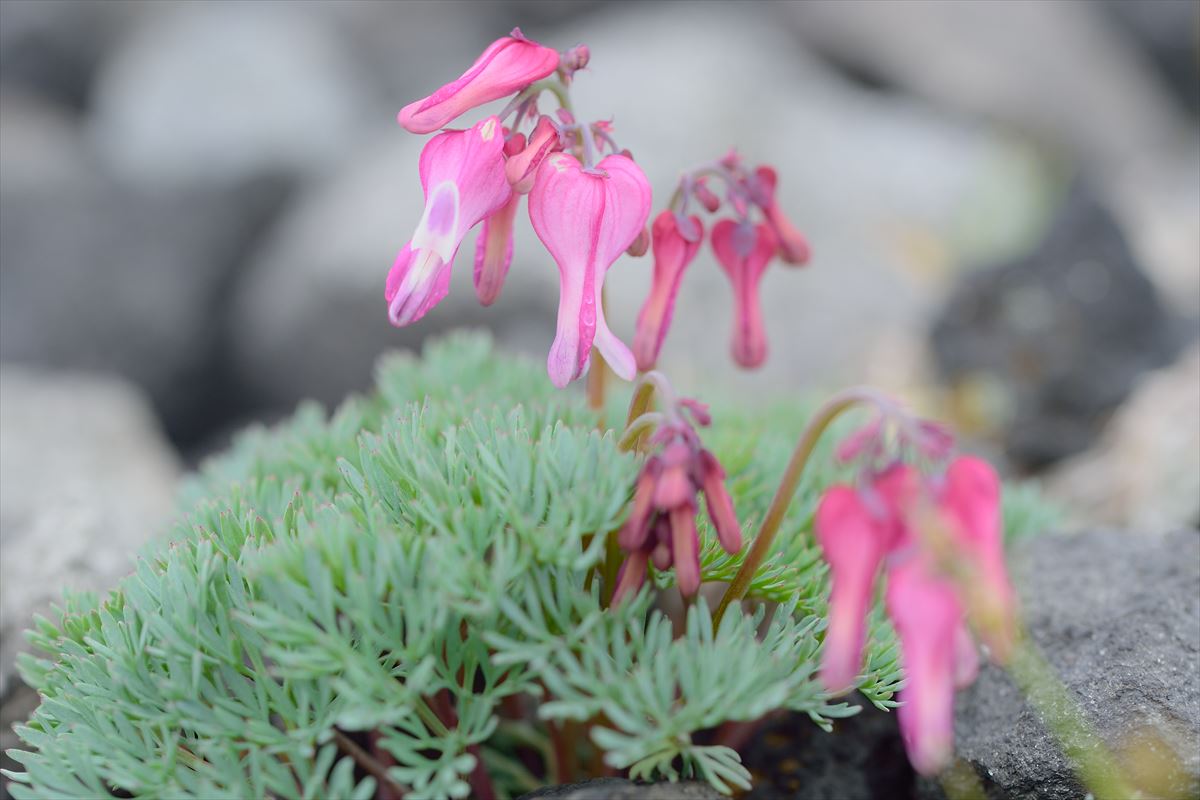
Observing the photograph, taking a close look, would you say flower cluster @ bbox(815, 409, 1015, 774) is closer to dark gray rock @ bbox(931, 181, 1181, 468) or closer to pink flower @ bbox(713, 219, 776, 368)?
pink flower @ bbox(713, 219, 776, 368)

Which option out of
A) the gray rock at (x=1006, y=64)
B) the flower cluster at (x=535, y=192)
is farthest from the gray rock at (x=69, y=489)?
the gray rock at (x=1006, y=64)

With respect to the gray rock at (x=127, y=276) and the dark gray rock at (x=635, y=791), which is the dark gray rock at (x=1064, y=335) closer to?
the dark gray rock at (x=635, y=791)

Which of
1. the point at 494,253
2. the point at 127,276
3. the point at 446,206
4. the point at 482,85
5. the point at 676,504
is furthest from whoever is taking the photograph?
the point at 127,276

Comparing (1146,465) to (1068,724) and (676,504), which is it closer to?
(1068,724)

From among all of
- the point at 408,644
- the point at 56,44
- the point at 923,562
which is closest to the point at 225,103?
the point at 56,44

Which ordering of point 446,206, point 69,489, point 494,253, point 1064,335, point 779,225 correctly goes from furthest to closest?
point 1064,335, point 69,489, point 779,225, point 494,253, point 446,206
